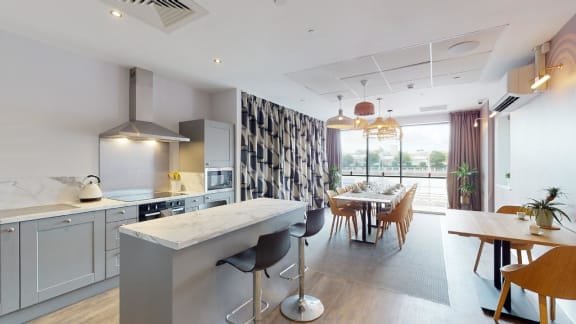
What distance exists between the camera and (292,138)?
6.19m

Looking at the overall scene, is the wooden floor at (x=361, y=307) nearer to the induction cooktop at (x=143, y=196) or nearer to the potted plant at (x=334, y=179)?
the induction cooktop at (x=143, y=196)

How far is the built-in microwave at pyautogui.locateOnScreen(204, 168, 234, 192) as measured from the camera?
12.8ft

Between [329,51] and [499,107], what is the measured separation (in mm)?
2860

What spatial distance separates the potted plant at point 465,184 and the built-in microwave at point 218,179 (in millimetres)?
5764

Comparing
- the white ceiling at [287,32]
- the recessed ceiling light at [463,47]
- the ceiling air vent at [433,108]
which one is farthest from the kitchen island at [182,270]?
the ceiling air vent at [433,108]

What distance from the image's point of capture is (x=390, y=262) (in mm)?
3414

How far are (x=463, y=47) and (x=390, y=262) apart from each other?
287cm

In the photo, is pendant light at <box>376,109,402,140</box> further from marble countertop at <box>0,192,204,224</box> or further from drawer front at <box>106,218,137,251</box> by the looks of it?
drawer front at <box>106,218,137,251</box>

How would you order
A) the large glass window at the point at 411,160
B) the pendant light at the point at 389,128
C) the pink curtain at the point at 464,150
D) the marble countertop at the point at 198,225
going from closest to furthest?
the marble countertop at the point at 198,225, the pendant light at the point at 389,128, the pink curtain at the point at 464,150, the large glass window at the point at 411,160

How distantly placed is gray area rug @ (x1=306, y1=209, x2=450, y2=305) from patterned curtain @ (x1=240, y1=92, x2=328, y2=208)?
1562mm

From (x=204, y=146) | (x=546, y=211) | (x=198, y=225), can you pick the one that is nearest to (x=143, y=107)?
(x=204, y=146)

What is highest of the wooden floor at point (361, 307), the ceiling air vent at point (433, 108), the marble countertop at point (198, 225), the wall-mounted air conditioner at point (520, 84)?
the ceiling air vent at point (433, 108)

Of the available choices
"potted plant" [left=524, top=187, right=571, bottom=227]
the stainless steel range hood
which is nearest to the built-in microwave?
the stainless steel range hood

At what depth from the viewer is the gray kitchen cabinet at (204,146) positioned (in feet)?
12.7
